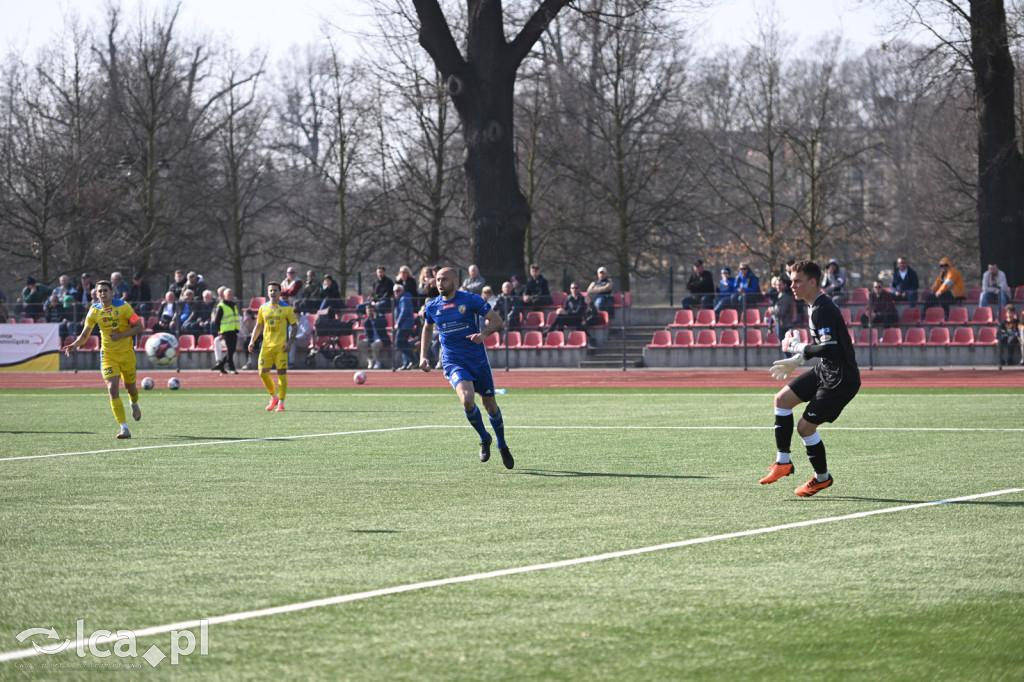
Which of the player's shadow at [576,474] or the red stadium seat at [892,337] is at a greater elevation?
the red stadium seat at [892,337]

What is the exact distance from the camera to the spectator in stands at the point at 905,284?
3041 cm

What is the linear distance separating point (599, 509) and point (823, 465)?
6.60 ft

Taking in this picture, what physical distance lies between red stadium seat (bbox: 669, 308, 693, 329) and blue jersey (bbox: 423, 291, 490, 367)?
20.3 meters

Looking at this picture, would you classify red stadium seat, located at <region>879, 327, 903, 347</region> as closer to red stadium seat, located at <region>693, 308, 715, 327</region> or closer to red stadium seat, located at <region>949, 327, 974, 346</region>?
red stadium seat, located at <region>949, 327, 974, 346</region>

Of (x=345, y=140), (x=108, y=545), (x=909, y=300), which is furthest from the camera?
(x=345, y=140)

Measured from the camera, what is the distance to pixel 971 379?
2605 centimetres

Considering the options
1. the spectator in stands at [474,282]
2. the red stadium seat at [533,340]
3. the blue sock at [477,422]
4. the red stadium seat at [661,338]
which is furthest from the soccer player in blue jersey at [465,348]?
the red stadium seat at [661,338]

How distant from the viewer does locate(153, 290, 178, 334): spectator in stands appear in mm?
34531

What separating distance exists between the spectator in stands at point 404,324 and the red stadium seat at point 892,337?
11.8 metres

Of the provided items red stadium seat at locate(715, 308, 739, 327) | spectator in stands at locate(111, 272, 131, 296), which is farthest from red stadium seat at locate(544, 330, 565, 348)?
spectator in stands at locate(111, 272, 131, 296)

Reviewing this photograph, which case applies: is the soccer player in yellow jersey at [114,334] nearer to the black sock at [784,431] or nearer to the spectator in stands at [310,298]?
the black sock at [784,431]

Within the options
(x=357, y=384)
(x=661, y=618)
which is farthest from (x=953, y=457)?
(x=357, y=384)

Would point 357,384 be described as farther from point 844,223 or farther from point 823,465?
point 844,223

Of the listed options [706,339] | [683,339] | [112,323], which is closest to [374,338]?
[683,339]
